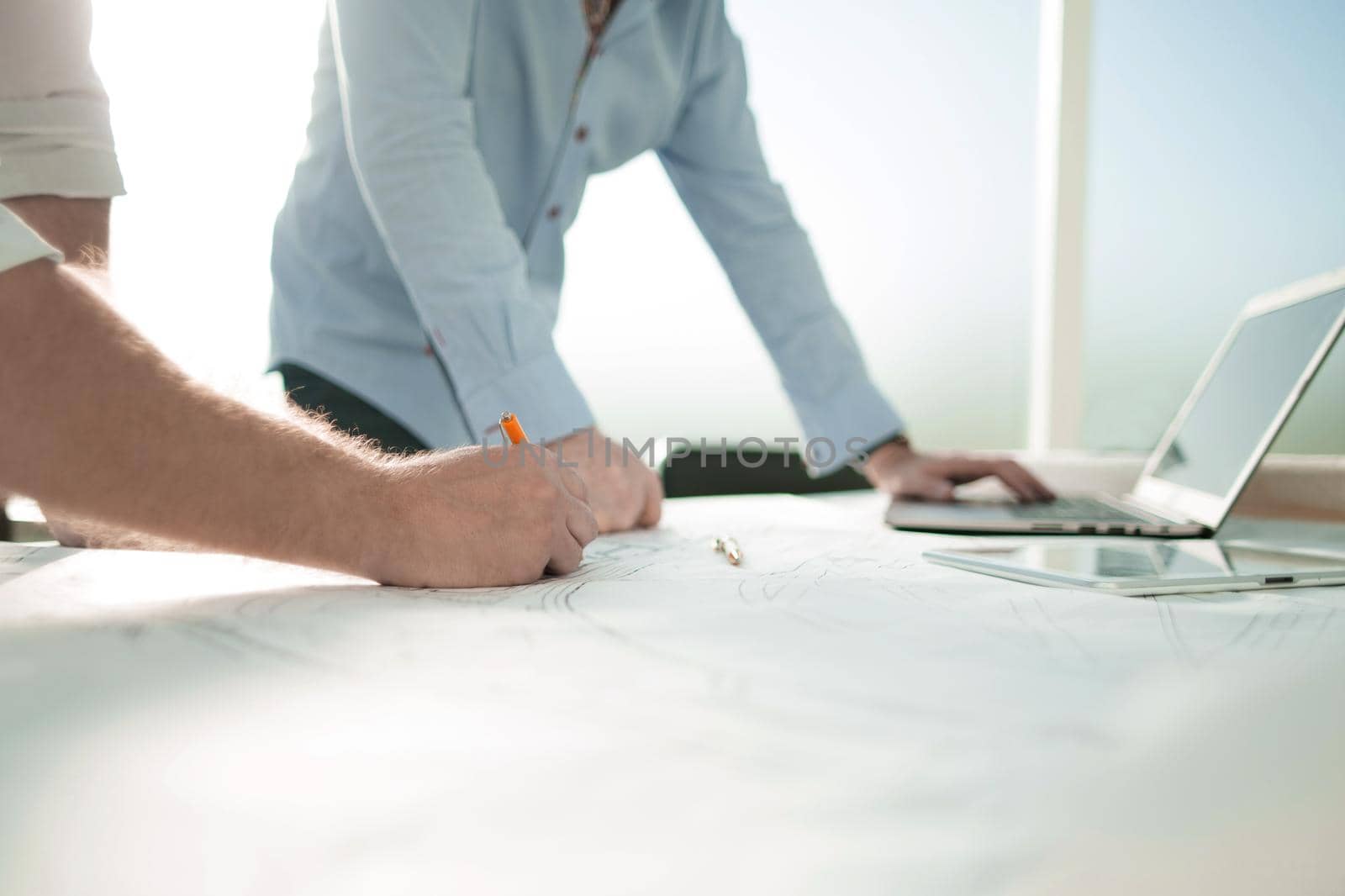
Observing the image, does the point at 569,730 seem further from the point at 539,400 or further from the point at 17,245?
the point at 539,400

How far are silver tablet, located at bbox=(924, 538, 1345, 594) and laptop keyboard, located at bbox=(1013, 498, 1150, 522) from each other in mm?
114

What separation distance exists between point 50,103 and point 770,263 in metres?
1.02

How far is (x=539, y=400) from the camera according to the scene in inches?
31.5

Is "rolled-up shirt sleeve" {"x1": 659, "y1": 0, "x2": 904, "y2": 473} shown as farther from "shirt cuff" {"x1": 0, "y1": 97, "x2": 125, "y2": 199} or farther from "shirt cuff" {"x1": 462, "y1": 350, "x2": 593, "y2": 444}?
"shirt cuff" {"x1": 0, "y1": 97, "x2": 125, "y2": 199}

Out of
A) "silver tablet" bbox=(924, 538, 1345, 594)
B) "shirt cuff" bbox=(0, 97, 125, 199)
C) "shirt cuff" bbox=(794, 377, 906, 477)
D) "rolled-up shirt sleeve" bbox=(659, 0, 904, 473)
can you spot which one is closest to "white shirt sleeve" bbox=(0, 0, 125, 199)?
"shirt cuff" bbox=(0, 97, 125, 199)

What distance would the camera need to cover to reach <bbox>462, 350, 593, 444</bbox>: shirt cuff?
79cm

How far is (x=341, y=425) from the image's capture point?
108 cm

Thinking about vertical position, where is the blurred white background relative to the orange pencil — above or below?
above

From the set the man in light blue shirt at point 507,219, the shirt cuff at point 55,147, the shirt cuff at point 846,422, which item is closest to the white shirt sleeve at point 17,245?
the shirt cuff at point 55,147

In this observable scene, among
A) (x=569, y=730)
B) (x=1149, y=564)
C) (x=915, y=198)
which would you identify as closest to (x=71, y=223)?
(x=569, y=730)

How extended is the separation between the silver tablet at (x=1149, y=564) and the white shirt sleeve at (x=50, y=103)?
29.8 inches

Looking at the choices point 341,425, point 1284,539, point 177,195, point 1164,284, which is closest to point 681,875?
point 1284,539

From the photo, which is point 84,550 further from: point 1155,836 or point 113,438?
point 1155,836
